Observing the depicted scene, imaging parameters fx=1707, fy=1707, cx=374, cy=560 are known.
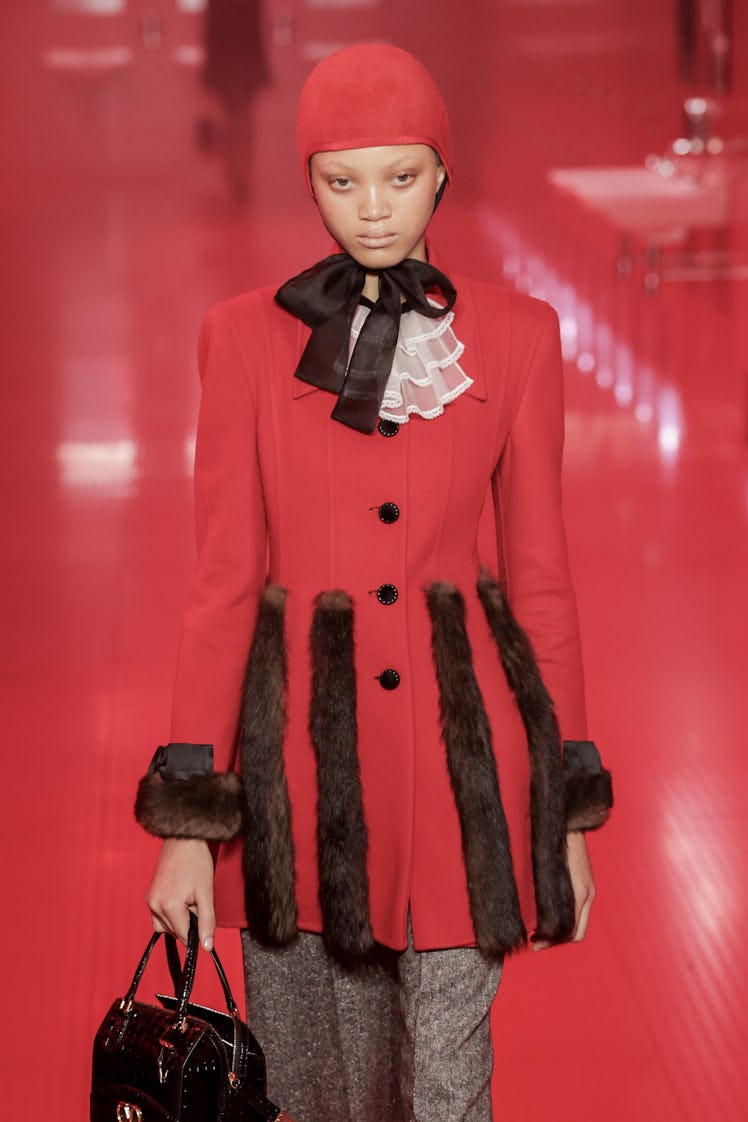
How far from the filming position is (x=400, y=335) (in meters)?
2.05

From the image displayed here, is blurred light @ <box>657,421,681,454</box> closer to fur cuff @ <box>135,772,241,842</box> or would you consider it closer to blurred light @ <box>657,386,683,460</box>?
blurred light @ <box>657,386,683,460</box>

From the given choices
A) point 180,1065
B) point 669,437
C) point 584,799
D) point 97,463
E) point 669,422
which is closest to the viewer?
point 180,1065

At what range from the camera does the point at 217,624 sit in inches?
76.5

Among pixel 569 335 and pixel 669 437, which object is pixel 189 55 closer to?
pixel 569 335

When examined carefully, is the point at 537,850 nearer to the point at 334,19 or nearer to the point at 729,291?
the point at 729,291

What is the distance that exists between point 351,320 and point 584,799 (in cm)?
63

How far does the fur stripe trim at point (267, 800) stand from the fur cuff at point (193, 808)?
0.03 metres

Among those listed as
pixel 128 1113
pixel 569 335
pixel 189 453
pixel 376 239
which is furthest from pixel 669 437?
pixel 128 1113

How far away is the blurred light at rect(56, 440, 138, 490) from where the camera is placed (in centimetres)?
636

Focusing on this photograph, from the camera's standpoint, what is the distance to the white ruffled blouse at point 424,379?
1997 mm

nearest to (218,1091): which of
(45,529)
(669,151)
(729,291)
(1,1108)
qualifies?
(1,1108)

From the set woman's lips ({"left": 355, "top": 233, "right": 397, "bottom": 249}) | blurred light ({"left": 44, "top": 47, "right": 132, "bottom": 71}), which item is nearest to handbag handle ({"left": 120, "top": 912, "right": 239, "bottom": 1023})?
woman's lips ({"left": 355, "top": 233, "right": 397, "bottom": 249})

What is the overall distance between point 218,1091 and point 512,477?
78cm

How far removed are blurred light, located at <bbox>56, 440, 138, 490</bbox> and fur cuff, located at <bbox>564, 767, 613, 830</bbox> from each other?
4416mm
